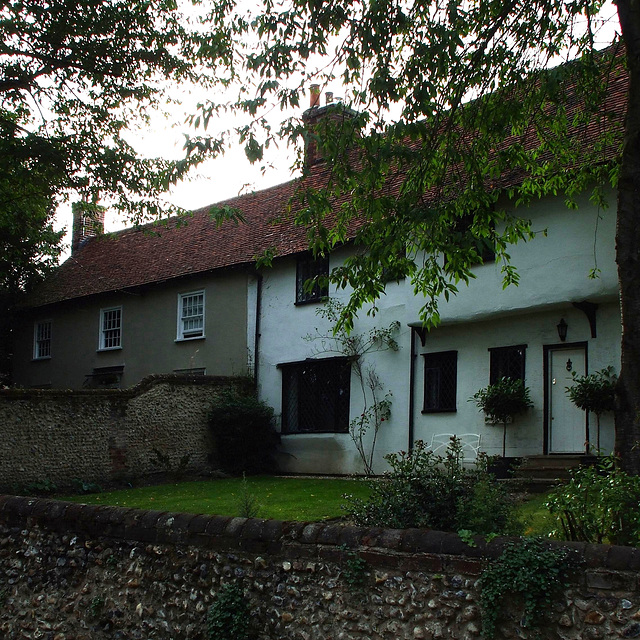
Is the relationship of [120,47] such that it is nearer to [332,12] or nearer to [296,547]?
[332,12]

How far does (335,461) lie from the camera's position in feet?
66.1

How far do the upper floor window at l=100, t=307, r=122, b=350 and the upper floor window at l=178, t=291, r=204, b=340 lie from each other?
3.17m

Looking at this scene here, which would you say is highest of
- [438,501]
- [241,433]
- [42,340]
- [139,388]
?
[42,340]

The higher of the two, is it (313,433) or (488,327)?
(488,327)

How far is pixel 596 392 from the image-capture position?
15.0 meters

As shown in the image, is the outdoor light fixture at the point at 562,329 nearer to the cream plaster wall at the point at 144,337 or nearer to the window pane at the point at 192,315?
the cream plaster wall at the point at 144,337

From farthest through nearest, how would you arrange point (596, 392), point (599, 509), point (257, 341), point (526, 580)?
1. point (257, 341)
2. point (596, 392)
3. point (599, 509)
4. point (526, 580)

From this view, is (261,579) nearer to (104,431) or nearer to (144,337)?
(104,431)

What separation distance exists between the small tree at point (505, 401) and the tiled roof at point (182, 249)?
16.5 ft

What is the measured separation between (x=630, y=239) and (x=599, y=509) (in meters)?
4.93

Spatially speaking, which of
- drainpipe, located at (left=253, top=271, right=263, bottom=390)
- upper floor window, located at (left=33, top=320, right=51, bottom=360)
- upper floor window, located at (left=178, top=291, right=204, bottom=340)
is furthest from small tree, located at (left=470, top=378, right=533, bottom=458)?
upper floor window, located at (left=33, top=320, right=51, bottom=360)

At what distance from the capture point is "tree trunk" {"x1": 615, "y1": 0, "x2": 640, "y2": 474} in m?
9.98

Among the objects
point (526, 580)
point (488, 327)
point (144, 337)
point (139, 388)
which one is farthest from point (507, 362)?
point (144, 337)

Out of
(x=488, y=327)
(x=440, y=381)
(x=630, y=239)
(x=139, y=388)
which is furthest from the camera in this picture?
(x=139, y=388)
